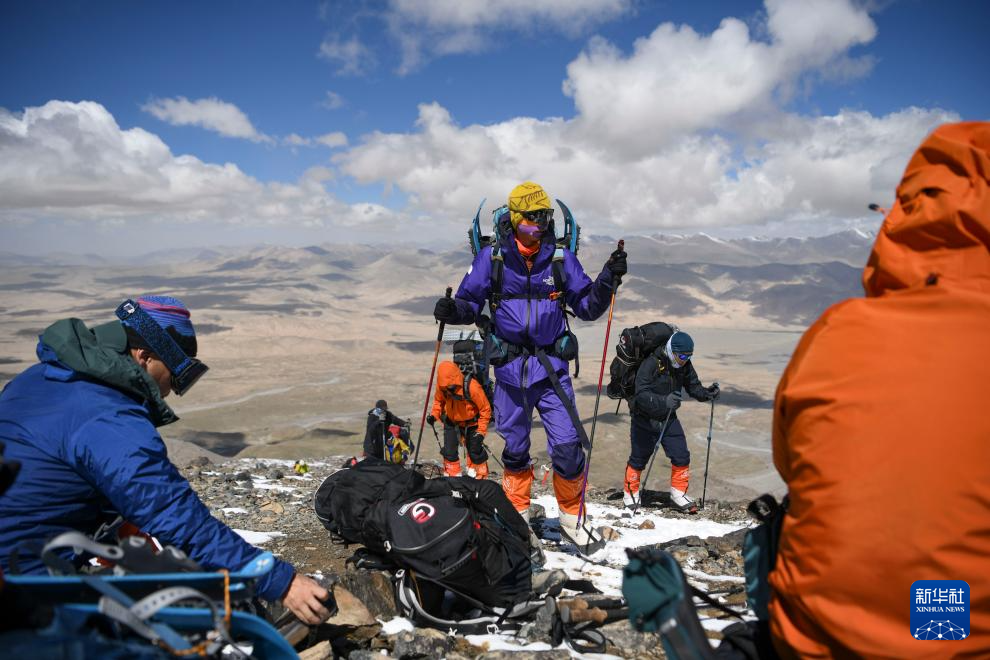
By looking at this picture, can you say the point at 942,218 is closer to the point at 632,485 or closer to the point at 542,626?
the point at 542,626

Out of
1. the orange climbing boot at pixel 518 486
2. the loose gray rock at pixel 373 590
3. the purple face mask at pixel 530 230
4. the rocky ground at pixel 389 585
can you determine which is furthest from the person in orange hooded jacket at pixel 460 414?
the loose gray rock at pixel 373 590

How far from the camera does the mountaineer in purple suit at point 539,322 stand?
589 cm

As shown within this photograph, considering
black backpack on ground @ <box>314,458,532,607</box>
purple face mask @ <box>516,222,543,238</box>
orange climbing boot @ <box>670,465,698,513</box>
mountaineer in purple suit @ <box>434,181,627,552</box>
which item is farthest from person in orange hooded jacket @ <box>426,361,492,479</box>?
black backpack on ground @ <box>314,458,532,607</box>

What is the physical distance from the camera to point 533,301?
19.5ft

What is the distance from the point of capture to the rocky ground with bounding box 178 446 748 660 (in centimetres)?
343

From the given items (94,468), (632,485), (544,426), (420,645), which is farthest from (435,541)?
(632,485)

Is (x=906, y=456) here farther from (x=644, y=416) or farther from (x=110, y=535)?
(x=644, y=416)

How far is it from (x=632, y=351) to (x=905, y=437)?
26.7 ft

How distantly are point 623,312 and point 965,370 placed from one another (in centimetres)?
16671

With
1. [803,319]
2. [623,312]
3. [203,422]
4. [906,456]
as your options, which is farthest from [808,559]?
[803,319]

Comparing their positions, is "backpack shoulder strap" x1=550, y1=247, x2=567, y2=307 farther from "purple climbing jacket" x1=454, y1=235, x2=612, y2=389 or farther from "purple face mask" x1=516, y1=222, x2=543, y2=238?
"purple face mask" x1=516, y1=222, x2=543, y2=238

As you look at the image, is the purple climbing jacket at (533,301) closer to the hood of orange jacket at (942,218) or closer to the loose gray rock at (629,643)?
the loose gray rock at (629,643)

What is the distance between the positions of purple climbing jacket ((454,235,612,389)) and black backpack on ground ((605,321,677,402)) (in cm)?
346

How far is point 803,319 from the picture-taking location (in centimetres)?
16962
